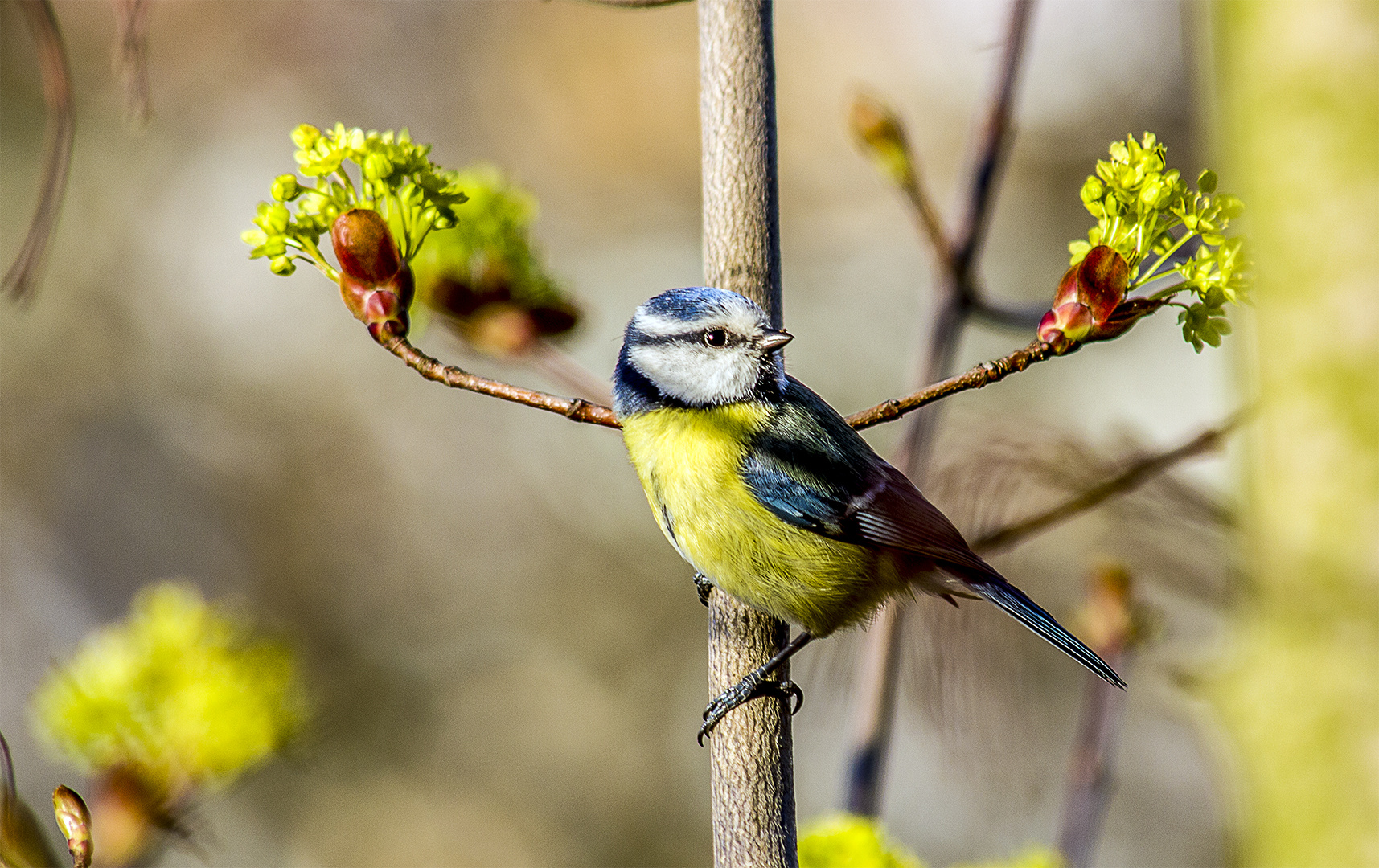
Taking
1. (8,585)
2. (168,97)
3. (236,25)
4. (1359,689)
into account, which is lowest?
(8,585)

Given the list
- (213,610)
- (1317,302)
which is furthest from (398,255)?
(1317,302)

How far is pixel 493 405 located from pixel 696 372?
116 inches

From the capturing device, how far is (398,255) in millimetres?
1227

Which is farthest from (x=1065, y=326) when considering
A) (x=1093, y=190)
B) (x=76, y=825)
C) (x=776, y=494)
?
(x=76, y=825)

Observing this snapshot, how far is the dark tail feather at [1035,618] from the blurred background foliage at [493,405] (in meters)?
1.88

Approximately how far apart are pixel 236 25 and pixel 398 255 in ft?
14.0

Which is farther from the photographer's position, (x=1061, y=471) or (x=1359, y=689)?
(x=1061, y=471)

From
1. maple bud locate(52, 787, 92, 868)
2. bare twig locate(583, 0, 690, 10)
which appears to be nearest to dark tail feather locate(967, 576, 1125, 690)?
bare twig locate(583, 0, 690, 10)

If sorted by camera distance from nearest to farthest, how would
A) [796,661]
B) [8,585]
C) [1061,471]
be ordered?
[1061,471]
[796,661]
[8,585]

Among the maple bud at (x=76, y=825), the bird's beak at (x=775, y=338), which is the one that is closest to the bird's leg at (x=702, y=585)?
the bird's beak at (x=775, y=338)

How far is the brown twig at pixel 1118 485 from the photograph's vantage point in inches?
54.8

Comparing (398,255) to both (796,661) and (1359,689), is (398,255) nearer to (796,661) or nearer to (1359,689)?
(1359,689)

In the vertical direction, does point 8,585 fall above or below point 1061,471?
below

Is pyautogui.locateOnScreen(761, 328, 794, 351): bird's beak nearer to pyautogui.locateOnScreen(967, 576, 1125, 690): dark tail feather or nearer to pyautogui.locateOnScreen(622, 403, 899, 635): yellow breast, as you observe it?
pyautogui.locateOnScreen(622, 403, 899, 635): yellow breast
